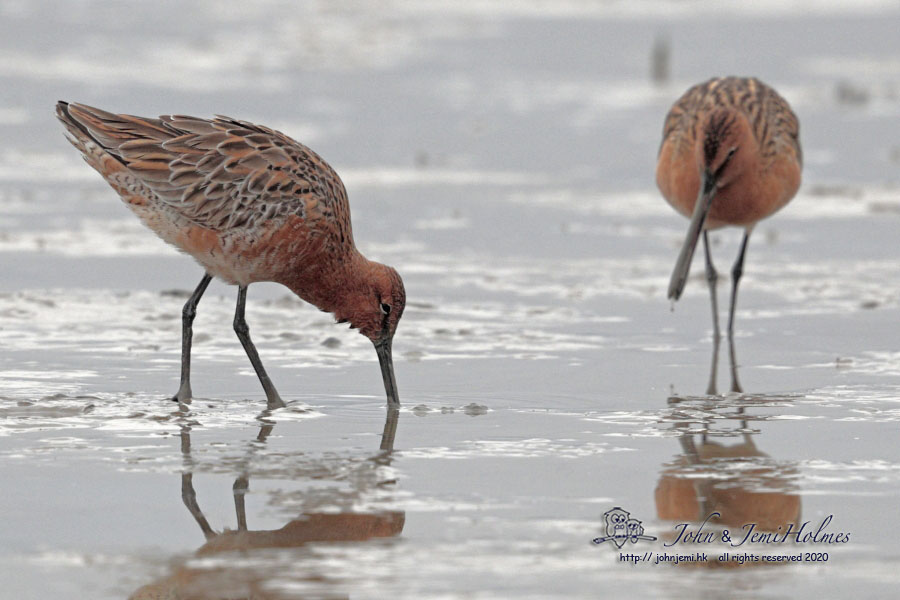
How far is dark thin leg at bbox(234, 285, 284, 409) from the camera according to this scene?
6.94 m

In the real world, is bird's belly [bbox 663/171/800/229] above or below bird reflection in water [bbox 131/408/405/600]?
above

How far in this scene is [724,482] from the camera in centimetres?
570

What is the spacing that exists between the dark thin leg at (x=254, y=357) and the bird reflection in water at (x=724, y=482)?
176cm

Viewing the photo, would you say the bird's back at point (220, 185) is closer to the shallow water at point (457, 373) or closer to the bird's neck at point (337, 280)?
the bird's neck at point (337, 280)

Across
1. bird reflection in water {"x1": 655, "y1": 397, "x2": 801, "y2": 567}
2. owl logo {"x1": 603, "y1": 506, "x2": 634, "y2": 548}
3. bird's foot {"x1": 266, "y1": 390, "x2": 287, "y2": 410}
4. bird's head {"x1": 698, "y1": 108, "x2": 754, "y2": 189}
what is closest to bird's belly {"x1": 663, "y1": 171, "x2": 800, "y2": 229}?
bird's head {"x1": 698, "y1": 108, "x2": 754, "y2": 189}

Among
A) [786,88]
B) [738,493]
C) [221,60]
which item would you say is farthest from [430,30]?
[738,493]

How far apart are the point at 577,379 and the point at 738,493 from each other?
6.81ft

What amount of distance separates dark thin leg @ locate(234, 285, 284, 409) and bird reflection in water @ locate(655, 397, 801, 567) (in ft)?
5.78

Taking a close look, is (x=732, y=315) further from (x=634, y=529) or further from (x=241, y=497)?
(x=241, y=497)

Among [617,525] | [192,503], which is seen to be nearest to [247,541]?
[192,503]

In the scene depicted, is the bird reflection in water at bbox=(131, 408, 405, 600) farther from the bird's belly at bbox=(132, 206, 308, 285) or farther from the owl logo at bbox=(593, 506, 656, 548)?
the bird's belly at bbox=(132, 206, 308, 285)

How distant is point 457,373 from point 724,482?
2.21 metres

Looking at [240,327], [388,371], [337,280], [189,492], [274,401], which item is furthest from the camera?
[240,327]

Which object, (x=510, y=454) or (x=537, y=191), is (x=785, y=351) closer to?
(x=510, y=454)
